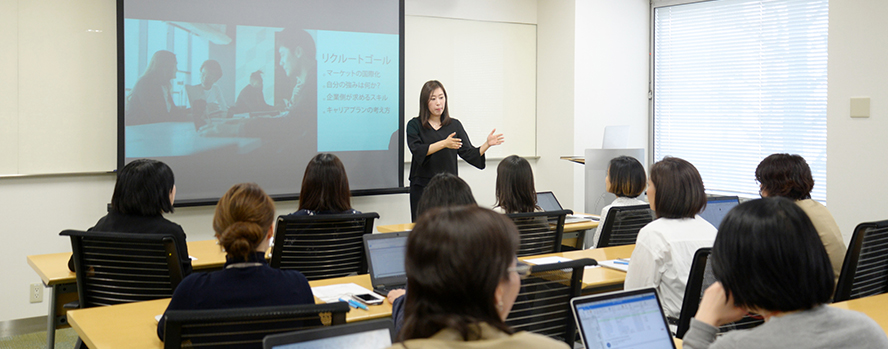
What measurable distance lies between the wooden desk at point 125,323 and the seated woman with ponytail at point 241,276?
0.47 feet

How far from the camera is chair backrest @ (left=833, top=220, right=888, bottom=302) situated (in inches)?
105

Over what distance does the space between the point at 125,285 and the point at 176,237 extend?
273mm

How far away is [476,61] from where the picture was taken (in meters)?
6.26

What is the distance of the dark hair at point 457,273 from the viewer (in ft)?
3.51

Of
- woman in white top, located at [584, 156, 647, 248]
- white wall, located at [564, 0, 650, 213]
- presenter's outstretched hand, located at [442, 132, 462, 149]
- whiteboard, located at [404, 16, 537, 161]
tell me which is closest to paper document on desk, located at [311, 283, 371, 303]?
woman in white top, located at [584, 156, 647, 248]

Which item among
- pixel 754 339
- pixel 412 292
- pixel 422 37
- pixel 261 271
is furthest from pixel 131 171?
pixel 422 37

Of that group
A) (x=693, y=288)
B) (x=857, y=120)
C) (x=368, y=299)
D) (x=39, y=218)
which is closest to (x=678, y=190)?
(x=693, y=288)

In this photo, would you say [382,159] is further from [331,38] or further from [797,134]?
[797,134]

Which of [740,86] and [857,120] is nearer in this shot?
[857,120]

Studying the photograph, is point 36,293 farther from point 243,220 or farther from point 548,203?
point 548,203

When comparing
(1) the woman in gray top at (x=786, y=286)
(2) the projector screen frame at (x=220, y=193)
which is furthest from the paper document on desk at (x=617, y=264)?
(2) the projector screen frame at (x=220, y=193)

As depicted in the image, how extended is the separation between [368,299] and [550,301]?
70cm

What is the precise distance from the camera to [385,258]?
2.57 m

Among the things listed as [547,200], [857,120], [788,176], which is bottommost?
[547,200]
